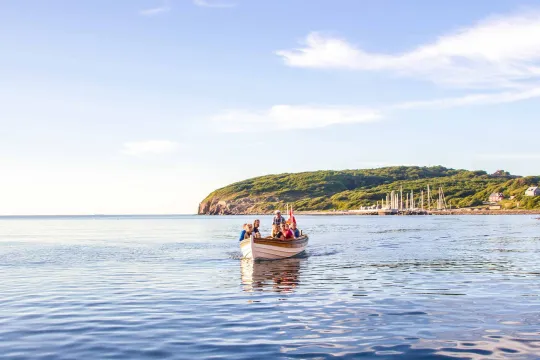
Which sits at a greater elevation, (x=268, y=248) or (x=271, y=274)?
(x=268, y=248)

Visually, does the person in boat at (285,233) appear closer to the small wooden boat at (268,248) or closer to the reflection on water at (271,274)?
the small wooden boat at (268,248)

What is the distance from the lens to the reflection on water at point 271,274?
2475 cm

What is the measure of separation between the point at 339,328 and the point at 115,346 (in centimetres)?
584

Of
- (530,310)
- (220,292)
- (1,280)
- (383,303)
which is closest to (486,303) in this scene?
(530,310)

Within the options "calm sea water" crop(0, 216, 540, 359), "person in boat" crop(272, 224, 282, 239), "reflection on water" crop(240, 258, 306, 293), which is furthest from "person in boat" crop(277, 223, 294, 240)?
"calm sea water" crop(0, 216, 540, 359)

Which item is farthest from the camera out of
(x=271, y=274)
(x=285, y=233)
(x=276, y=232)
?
(x=276, y=232)

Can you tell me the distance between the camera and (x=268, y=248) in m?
38.2

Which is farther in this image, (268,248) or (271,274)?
(268,248)

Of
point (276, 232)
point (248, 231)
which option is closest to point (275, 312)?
point (248, 231)

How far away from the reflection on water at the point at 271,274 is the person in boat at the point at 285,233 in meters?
1.59

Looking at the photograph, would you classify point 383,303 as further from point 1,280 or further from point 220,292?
point 1,280

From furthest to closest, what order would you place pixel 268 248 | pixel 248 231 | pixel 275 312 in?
1. pixel 248 231
2. pixel 268 248
3. pixel 275 312

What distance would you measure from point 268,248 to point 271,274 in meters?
7.94

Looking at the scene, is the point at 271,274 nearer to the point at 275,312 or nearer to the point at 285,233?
the point at 285,233
